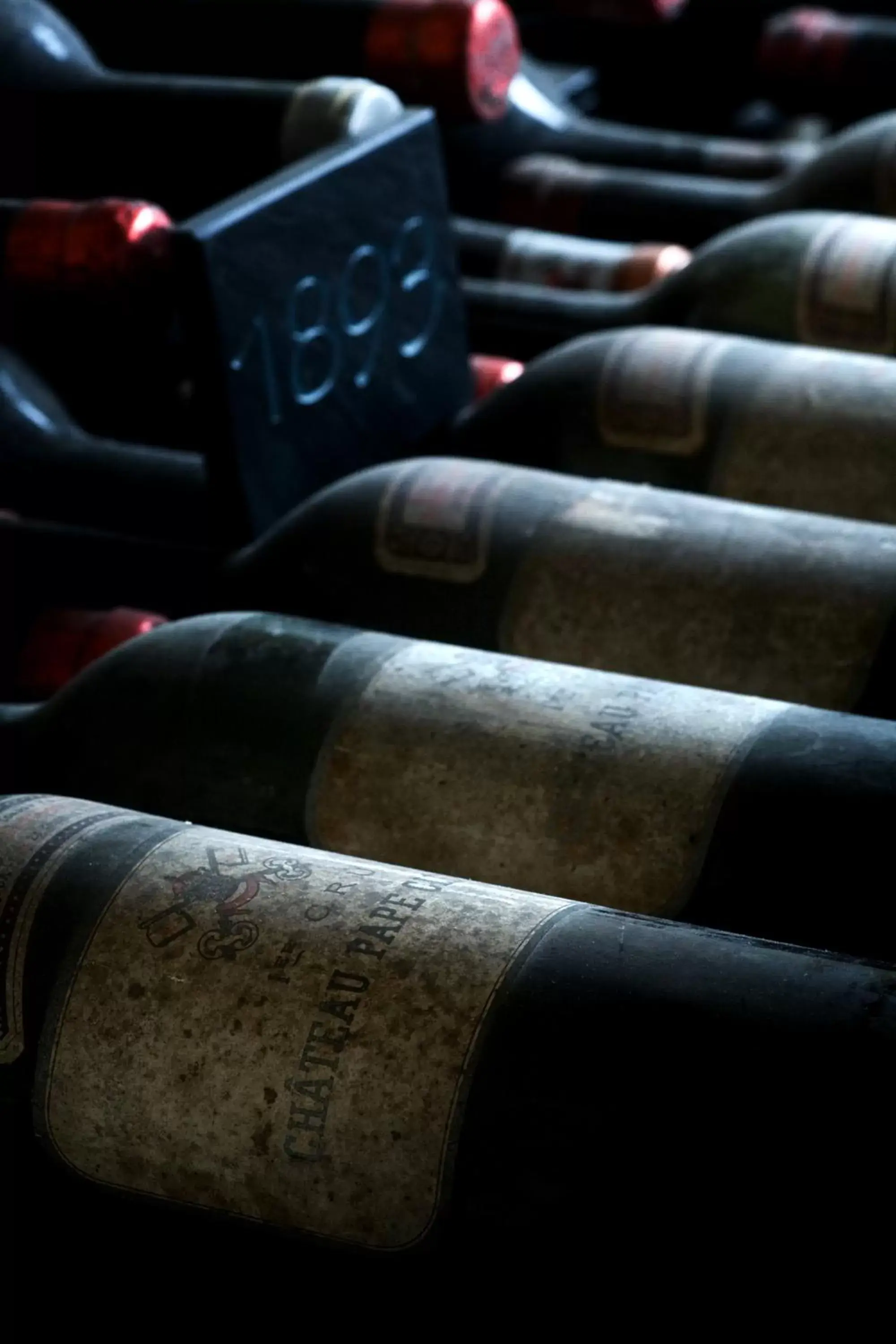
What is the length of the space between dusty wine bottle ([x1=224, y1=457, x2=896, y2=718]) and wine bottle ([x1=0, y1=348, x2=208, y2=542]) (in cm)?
15

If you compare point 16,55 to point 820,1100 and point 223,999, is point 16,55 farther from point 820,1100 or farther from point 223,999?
point 820,1100

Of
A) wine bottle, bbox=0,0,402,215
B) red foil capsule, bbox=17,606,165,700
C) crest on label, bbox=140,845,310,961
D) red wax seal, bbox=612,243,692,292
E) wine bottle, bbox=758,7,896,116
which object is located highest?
wine bottle, bbox=0,0,402,215

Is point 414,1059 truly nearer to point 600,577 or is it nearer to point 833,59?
point 600,577

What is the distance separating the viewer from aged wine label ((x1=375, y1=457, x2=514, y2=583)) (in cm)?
116

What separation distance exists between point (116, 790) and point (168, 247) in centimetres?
43

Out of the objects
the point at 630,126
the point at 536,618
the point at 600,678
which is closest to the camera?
the point at 600,678

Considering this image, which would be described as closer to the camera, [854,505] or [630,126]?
[854,505]

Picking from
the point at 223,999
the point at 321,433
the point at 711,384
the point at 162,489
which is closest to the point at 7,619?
the point at 162,489

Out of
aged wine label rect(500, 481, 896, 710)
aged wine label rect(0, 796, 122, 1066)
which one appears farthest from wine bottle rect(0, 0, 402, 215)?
aged wine label rect(0, 796, 122, 1066)

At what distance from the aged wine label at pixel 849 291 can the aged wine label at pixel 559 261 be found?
0.27 metres

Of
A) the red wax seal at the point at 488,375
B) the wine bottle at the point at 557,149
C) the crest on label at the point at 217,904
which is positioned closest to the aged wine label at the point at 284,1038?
the crest on label at the point at 217,904

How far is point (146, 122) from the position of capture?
155 cm

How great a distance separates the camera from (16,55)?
1495 millimetres

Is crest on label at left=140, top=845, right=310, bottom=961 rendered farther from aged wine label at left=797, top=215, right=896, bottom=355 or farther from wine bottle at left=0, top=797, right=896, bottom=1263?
aged wine label at left=797, top=215, right=896, bottom=355
